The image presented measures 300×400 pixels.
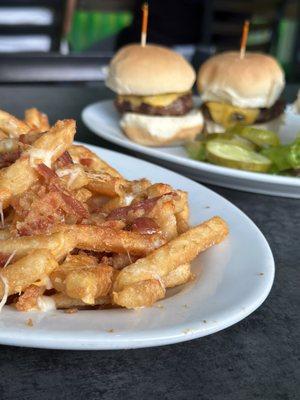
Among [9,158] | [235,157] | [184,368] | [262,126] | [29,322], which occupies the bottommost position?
[262,126]

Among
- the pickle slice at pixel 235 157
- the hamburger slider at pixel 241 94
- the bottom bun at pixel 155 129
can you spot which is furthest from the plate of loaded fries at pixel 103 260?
the hamburger slider at pixel 241 94

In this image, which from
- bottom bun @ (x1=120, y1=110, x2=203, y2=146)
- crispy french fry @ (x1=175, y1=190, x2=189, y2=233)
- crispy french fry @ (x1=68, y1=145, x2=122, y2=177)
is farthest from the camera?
bottom bun @ (x1=120, y1=110, x2=203, y2=146)

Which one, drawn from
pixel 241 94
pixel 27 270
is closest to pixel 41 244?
pixel 27 270

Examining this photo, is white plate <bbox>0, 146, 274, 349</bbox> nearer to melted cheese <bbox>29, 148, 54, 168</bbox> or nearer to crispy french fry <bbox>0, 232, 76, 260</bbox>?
crispy french fry <bbox>0, 232, 76, 260</bbox>

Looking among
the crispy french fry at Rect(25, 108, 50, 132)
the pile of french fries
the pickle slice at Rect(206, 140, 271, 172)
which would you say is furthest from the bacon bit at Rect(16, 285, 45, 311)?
the pickle slice at Rect(206, 140, 271, 172)

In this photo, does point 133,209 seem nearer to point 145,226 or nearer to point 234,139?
point 145,226
